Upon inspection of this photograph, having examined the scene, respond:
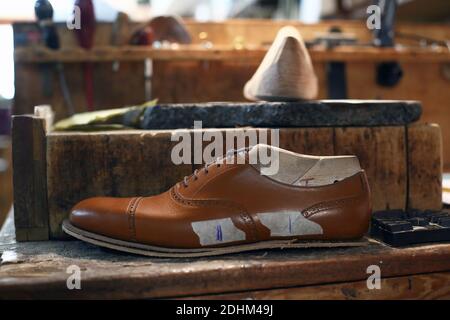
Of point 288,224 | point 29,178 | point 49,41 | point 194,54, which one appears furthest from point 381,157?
point 49,41

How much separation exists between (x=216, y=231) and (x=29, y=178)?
424mm

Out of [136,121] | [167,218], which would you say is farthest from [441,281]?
[136,121]

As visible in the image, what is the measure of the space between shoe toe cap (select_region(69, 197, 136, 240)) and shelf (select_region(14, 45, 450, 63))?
110cm

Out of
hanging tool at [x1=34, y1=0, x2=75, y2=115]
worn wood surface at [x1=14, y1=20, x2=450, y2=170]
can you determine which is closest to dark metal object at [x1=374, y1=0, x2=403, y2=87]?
worn wood surface at [x1=14, y1=20, x2=450, y2=170]

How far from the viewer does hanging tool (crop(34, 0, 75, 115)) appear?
1812 millimetres

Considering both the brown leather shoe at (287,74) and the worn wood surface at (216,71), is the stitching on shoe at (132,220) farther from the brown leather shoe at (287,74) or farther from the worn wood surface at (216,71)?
the worn wood surface at (216,71)

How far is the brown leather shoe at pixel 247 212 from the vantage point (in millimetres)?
842

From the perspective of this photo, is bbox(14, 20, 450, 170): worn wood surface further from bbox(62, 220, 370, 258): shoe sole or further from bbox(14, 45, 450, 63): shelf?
bbox(62, 220, 370, 258): shoe sole

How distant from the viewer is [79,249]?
0.92 meters

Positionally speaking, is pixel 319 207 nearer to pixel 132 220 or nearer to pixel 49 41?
pixel 132 220

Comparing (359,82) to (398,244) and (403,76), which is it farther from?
(398,244)

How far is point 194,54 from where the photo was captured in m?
1.92

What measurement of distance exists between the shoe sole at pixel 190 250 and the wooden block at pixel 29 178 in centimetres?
16

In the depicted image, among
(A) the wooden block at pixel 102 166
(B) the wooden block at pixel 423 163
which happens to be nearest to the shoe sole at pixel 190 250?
(A) the wooden block at pixel 102 166
